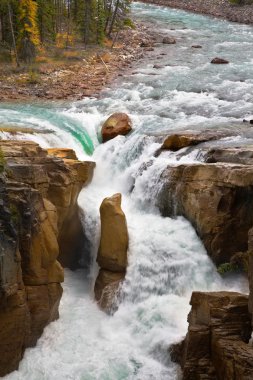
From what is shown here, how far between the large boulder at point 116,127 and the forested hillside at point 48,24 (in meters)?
15.1

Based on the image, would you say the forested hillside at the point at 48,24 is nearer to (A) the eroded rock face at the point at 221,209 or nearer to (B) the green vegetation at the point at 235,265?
(A) the eroded rock face at the point at 221,209

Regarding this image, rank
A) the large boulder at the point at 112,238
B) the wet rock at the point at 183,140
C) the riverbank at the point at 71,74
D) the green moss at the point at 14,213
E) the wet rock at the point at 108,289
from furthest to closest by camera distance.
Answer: the riverbank at the point at 71,74
the wet rock at the point at 183,140
the large boulder at the point at 112,238
the wet rock at the point at 108,289
the green moss at the point at 14,213

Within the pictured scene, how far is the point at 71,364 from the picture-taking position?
43.0ft

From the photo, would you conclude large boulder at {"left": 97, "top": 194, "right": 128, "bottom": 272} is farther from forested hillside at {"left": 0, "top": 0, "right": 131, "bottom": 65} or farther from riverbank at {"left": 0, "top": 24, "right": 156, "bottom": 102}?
forested hillside at {"left": 0, "top": 0, "right": 131, "bottom": 65}

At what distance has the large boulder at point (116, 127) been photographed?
23469 mm

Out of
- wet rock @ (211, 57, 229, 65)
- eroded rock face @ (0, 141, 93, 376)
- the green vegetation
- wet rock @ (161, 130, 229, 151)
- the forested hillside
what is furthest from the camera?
wet rock @ (211, 57, 229, 65)

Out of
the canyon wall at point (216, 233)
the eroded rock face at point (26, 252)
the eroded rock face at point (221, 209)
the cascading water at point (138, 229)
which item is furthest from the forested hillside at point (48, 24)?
the eroded rock face at point (221, 209)

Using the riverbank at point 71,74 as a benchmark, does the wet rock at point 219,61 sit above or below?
above

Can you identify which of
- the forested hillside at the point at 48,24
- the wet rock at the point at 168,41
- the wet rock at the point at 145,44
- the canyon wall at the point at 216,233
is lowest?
the canyon wall at the point at 216,233

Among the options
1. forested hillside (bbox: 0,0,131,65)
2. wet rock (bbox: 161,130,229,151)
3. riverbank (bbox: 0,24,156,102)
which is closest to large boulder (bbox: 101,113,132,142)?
wet rock (bbox: 161,130,229,151)

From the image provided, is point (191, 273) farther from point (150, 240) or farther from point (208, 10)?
point (208, 10)

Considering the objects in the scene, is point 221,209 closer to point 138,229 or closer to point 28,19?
point 138,229

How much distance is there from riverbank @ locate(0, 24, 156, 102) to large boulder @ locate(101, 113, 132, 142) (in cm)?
731

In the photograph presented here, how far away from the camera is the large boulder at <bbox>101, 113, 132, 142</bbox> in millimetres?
23469
